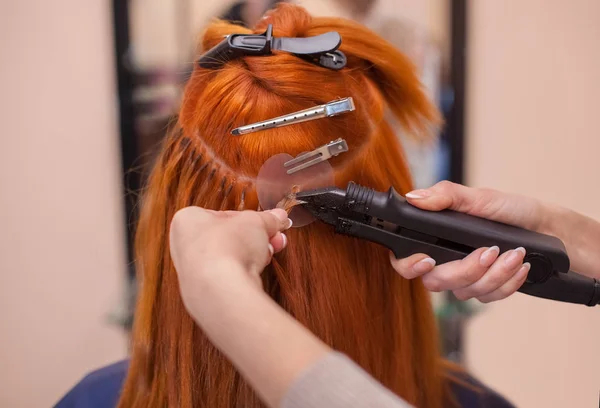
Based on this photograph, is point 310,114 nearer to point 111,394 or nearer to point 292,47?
point 292,47

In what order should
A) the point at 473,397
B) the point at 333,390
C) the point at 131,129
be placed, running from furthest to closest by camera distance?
the point at 131,129, the point at 473,397, the point at 333,390

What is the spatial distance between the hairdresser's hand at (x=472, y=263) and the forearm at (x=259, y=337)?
8.2 inches

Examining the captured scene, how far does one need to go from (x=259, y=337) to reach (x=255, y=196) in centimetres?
22

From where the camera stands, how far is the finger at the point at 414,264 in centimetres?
49

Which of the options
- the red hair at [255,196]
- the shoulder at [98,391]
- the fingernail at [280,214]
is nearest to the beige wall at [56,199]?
the shoulder at [98,391]

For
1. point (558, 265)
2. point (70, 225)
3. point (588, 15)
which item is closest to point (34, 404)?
point (70, 225)

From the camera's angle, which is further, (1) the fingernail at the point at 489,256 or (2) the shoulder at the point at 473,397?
(2) the shoulder at the point at 473,397

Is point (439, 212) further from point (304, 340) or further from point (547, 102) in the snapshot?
point (547, 102)

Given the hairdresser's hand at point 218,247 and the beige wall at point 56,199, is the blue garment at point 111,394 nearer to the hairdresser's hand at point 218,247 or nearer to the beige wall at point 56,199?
the beige wall at point 56,199

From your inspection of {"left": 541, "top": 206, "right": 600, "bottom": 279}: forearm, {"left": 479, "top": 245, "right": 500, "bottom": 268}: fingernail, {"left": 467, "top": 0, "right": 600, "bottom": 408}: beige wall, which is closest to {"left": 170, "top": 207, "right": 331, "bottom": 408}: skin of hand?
{"left": 479, "top": 245, "right": 500, "bottom": 268}: fingernail

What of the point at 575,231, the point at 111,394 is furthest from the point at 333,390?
the point at 111,394

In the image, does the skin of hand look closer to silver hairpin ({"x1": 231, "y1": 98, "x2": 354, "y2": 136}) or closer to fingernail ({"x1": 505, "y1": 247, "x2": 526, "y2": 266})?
silver hairpin ({"x1": 231, "y1": 98, "x2": 354, "y2": 136})

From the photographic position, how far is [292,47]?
51cm

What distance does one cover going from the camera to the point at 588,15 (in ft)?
2.87
